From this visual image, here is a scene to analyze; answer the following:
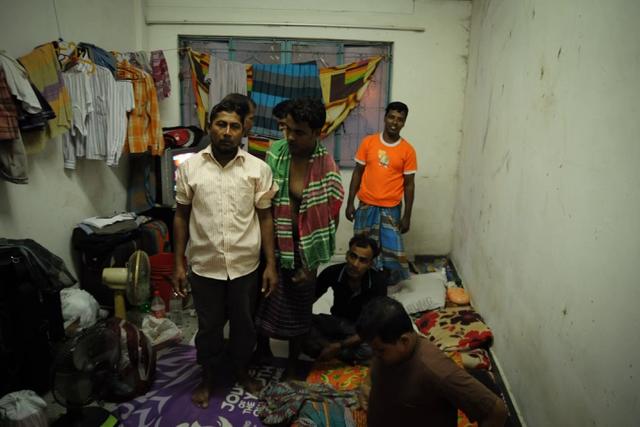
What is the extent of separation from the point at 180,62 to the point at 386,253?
2892 millimetres

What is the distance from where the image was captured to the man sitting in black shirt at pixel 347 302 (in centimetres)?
243

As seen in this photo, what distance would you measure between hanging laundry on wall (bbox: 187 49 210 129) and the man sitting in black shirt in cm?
251

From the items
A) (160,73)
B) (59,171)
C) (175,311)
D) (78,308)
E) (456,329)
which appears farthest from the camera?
(160,73)

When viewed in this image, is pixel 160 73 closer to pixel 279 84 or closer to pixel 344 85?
pixel 279 84

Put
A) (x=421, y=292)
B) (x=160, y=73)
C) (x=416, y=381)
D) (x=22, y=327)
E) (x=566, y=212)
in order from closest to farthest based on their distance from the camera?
(x=416, y=381) → (x=566, y=212) → (x=22, y=327) → (x=421, y=292) → (x=160, y=73)

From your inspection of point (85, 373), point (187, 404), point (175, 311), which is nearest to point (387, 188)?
point (175, 311)

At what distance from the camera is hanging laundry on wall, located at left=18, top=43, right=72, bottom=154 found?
2.50 metres

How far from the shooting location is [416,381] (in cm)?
130

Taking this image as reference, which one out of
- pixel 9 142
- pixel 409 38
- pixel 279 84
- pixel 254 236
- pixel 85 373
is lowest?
pixel 85 373

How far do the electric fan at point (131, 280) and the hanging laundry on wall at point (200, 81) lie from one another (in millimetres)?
2006

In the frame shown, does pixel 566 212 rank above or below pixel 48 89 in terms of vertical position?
below

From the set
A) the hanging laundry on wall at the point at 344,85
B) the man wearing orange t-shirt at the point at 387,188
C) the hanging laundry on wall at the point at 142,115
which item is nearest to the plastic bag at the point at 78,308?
the hanging laundry on wall at the point at 142,115

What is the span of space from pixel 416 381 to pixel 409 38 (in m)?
3.74

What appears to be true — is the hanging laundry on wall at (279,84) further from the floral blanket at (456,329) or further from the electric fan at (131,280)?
the floral blanket at (456,329)
